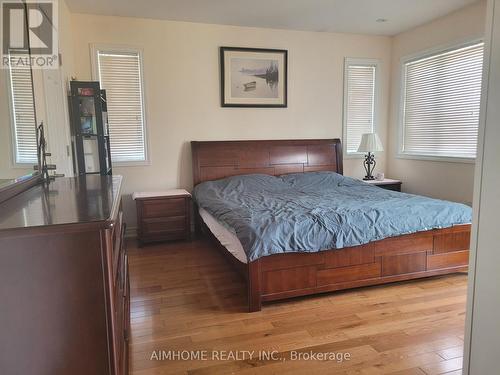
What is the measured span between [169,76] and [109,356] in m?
3.73

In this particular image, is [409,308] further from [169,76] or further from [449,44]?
[169,76]

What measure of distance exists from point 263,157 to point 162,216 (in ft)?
4.86

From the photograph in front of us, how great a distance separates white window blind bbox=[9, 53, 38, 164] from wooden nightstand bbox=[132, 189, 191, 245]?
176 centimetres

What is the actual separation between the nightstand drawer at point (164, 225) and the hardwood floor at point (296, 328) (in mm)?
910

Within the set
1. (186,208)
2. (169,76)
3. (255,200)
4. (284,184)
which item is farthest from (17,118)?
(284,184)

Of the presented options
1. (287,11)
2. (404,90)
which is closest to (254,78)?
(287,11)

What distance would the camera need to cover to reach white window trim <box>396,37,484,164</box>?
13.0 ft

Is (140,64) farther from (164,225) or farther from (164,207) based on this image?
(164,225)

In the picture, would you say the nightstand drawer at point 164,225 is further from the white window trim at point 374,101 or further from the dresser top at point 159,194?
the white window trim at point 374,101

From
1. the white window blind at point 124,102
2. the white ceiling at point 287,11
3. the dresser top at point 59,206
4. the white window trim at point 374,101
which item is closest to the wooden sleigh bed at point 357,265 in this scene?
the dresser top at point 59,206

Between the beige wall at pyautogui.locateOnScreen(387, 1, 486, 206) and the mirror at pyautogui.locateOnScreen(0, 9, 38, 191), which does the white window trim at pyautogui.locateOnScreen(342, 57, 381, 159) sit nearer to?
the beige wall at pyautogui.locateOnScreen(387, 1, 486, 206)

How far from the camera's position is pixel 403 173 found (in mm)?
5047

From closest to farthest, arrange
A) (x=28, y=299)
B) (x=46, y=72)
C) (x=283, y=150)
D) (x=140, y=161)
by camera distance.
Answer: (x=28, y=299)
(x=46, y=72)
(x=140, y=161)
(x=283, y=150)
